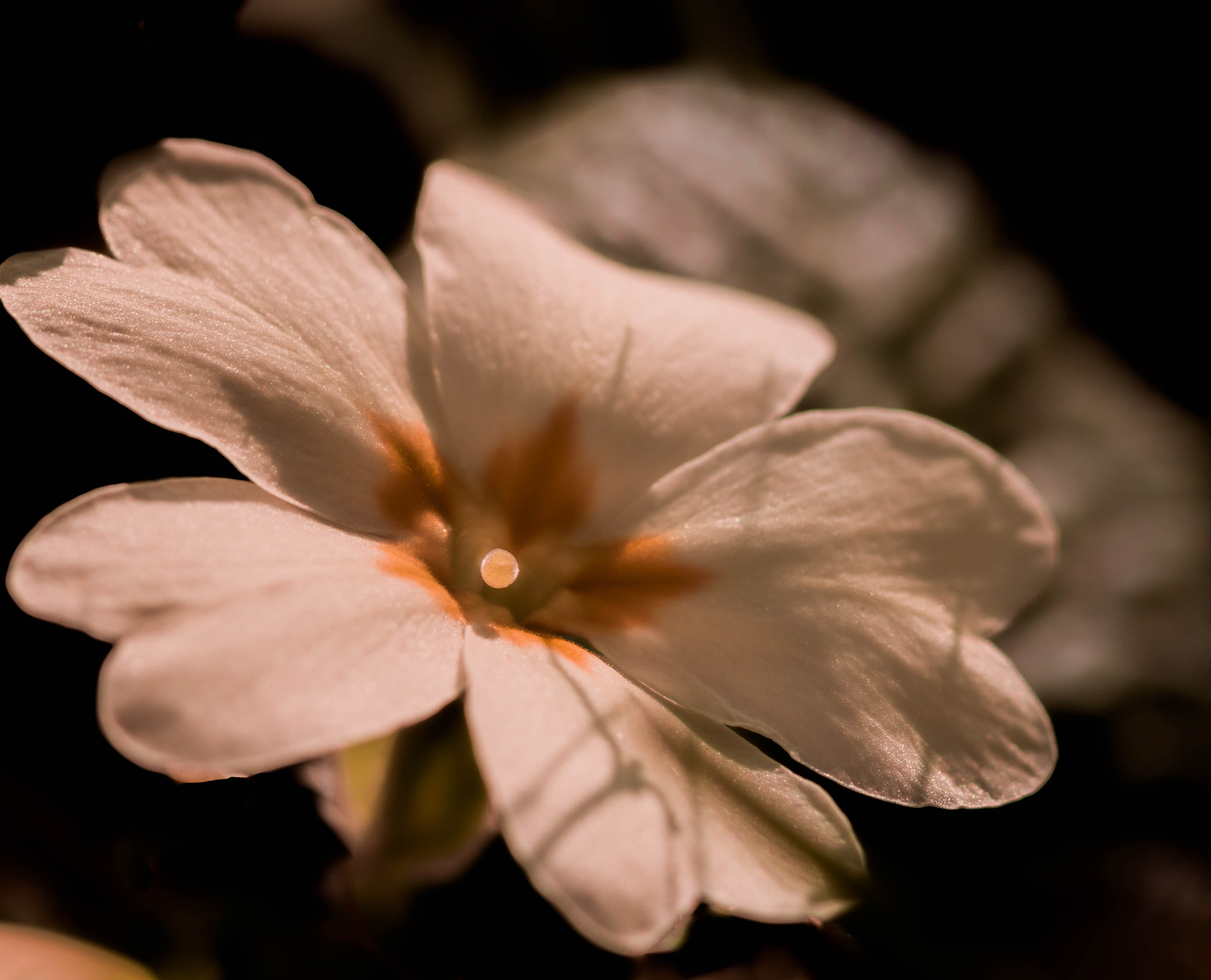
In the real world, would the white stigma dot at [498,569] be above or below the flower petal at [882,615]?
below

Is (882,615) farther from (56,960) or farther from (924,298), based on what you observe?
(924,298)

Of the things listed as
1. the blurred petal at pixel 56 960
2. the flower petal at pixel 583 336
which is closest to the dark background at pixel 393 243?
the blurred petal at pixel 56 960

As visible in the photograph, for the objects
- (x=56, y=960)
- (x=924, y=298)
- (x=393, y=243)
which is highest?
(x=924, y=298)

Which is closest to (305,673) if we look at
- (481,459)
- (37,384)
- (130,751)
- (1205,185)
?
(130,751)

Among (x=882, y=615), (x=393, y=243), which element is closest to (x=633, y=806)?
(x=882, y=615)

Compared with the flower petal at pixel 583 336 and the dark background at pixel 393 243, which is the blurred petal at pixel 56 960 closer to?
the dark background at pixel 393 243

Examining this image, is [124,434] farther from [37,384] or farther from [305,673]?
[305,673]
